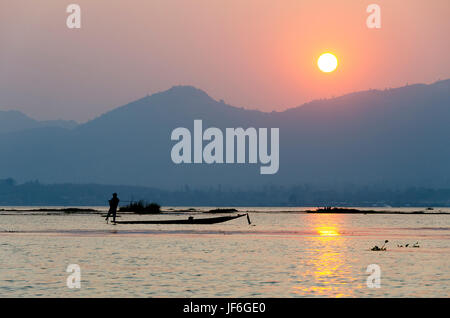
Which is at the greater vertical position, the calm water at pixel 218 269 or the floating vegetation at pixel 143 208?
the floating vegetation at pixel 143 208

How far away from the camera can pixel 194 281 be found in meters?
33.0

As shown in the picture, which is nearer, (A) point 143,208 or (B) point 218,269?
(B) point 218,269

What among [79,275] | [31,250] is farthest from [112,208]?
[79,275]

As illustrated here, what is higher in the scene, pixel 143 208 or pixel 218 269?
pixel 143 208

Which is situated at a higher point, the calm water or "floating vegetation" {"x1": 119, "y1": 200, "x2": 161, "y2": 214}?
"floating vegetation" {"x1": 119, "y1": 200, "x2": 161, "y2": 214}

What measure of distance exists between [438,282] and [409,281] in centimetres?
123

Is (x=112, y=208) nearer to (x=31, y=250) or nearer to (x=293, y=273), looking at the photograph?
(x=31, y=250)

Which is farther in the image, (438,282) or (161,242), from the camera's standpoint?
(161,242)

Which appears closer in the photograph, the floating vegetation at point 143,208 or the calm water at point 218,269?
the calm water at point 218,269

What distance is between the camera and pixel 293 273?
1430 inches

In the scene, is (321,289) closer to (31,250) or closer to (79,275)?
(79,275)

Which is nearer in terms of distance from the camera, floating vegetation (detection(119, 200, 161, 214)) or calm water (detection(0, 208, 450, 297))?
calm water (detection(0, 208, 450, 297))
